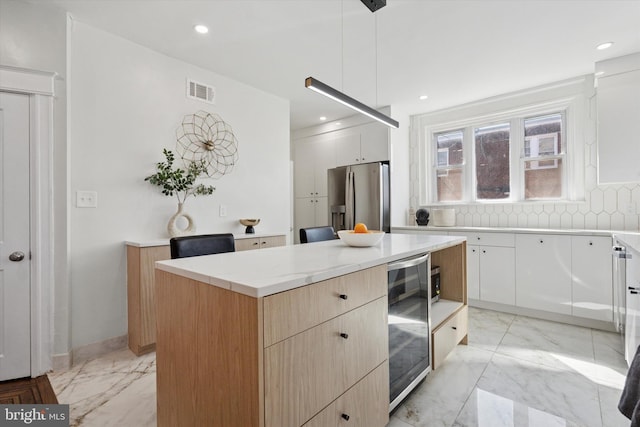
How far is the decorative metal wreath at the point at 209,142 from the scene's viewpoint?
302 centimetres

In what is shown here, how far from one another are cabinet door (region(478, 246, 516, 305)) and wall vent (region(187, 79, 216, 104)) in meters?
3.41

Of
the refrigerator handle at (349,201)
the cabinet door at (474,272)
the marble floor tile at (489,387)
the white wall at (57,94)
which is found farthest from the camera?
the refrigerator handle at (349,201)

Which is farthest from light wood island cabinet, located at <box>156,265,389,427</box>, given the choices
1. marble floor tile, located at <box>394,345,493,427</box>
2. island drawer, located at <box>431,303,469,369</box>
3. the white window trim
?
the white window trim

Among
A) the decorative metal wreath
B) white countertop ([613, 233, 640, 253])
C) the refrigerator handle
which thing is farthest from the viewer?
the refrigerator handle

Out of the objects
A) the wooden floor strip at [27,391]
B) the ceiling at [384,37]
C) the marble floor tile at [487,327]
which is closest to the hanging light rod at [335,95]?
the ceiling at [384,37]

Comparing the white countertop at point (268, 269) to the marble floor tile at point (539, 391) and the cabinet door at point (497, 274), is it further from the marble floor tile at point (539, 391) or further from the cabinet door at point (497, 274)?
the cabinet door at point (497, 274)

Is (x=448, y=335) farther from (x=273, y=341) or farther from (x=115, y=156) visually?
(x=115, y=156)

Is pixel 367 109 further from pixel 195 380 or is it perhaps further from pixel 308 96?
pixel 195 380

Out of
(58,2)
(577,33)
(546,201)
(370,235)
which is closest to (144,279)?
(370,235)

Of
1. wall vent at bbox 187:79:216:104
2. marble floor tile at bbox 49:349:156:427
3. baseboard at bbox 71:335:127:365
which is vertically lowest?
marble floor tile at bbox 49:349:156:427

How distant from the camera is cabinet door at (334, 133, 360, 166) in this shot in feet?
15.3

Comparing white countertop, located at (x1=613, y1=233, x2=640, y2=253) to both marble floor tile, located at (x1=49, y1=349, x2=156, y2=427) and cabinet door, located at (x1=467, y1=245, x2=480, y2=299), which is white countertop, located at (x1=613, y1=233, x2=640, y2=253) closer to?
cabinet door, located at (x1=467, y1=245, x2=480, y2=299)

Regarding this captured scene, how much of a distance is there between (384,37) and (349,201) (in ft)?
7.74

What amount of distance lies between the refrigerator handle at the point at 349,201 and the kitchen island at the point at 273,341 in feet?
9.72
